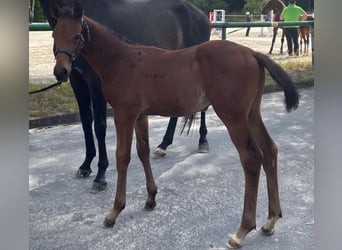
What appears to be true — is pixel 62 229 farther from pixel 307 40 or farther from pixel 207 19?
pixel 307 40

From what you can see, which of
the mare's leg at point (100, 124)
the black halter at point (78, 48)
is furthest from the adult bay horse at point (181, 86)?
the mare's leg at point (100, 124)

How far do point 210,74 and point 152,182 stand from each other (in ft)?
2.02

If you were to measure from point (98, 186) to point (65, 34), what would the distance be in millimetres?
771

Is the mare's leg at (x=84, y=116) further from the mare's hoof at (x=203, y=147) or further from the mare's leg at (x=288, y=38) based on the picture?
the mare's leg at (x=288, y=38)

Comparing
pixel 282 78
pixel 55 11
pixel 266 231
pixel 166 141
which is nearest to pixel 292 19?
pixel 282 78

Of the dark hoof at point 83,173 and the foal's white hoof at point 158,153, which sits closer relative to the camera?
the dark hoof at point 83,173

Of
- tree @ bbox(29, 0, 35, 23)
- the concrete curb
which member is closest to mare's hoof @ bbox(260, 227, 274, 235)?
the concrete curb

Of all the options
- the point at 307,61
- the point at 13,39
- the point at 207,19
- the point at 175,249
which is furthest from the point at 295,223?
the point at 13,39

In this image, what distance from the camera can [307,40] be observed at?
2.29 m

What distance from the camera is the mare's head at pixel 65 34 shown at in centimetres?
199

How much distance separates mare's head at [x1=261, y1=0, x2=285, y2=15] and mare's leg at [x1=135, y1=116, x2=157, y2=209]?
80 centimetres

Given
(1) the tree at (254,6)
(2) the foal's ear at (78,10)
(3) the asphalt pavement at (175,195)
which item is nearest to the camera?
(2) the foal's ear at (78,10)

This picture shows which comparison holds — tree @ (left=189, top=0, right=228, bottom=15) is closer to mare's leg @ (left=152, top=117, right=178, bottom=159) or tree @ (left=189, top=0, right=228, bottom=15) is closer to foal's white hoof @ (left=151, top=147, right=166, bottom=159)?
mare's leg @ (left=152, top=117, right=178, bottom=159)

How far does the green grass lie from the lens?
216 centimetres
